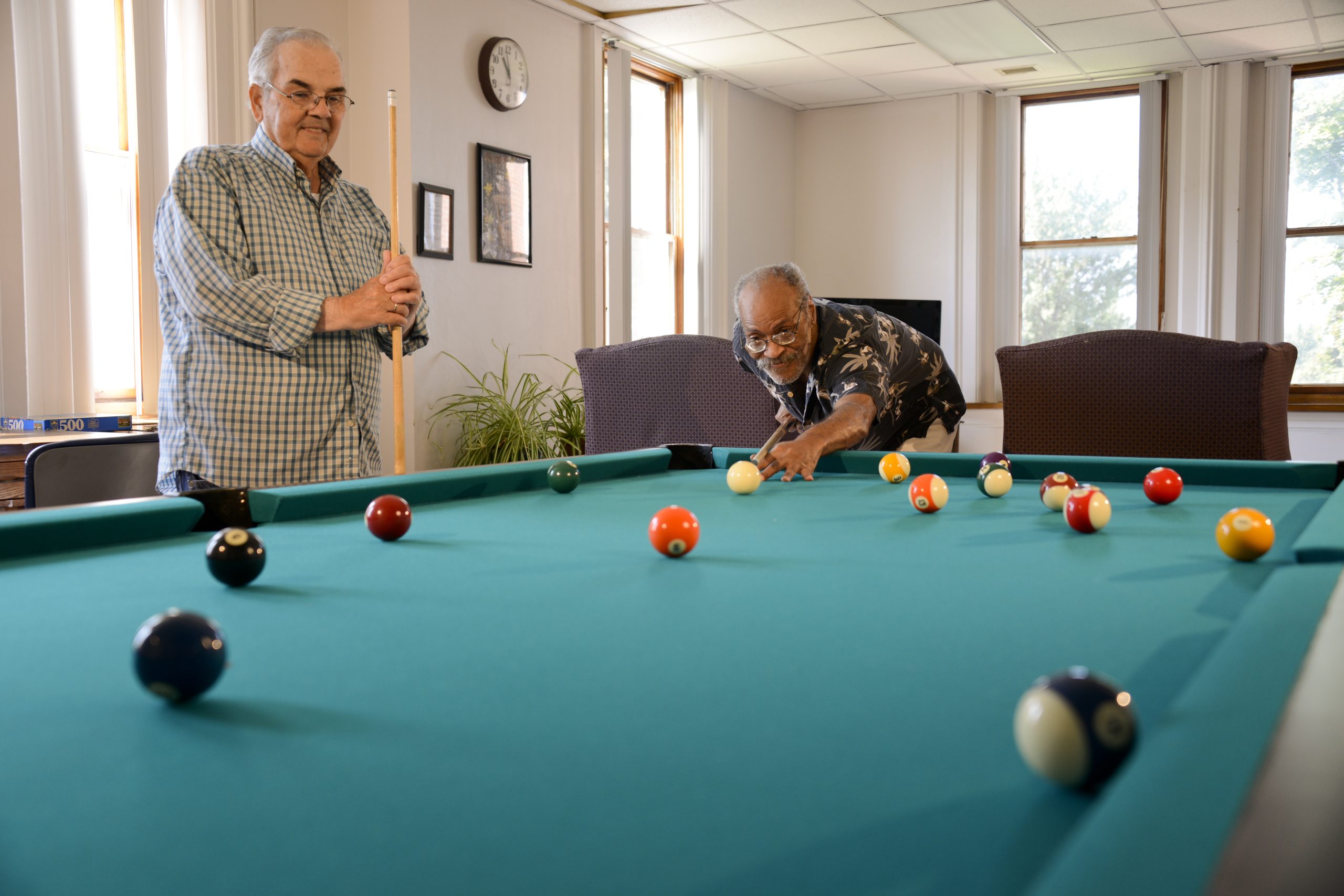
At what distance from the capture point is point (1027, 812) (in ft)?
1.92

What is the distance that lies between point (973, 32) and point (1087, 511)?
5.10m

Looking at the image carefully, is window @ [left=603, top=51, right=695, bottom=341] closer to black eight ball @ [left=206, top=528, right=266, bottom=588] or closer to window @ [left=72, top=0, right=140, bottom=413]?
window @ [left=72, top=0, right=140, bottom=413]

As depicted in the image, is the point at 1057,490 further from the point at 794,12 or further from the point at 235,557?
the point at 794,12

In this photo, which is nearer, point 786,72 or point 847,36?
point 847,36

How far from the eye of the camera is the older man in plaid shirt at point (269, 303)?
2279mm

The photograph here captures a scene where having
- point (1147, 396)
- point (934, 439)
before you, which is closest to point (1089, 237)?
point (1147, 396)

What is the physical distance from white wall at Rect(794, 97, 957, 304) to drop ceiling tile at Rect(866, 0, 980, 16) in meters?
2.01

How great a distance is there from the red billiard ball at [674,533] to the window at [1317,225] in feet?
21.3

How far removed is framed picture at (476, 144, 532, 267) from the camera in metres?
5.09

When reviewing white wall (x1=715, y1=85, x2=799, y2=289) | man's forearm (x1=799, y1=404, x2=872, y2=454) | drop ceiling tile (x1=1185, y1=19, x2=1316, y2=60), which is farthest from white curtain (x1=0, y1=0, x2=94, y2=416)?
drop ceiling tile (x1=1185, y1=19, x2=1316, y2=60)

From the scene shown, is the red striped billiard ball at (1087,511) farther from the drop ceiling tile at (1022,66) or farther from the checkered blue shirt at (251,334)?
the drop ceiling tile at (1022,66)

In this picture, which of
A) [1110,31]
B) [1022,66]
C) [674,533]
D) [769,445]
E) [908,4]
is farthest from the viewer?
[1022,66]

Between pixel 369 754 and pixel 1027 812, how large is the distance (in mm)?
398

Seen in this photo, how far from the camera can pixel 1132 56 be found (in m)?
6.47
